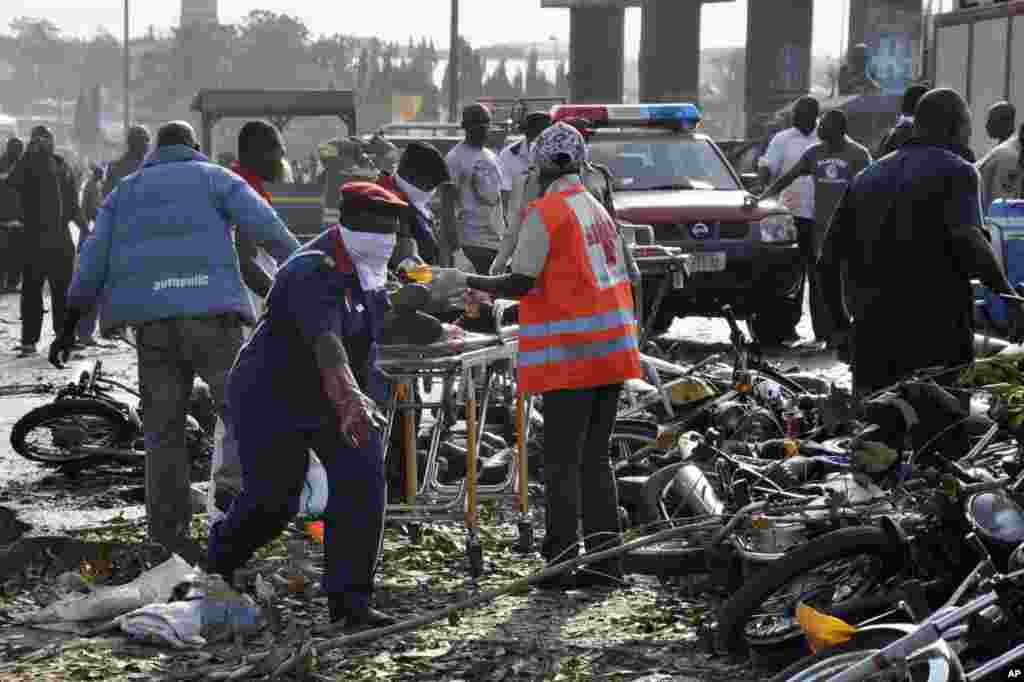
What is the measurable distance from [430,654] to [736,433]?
221 centimetres

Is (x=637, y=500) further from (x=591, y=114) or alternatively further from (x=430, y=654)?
(x=591, y=114)

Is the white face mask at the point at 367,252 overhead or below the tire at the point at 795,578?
overhead

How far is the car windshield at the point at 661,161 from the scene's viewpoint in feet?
55.8

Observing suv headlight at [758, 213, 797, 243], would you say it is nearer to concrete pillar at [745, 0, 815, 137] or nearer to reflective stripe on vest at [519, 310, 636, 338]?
reflective stripe on vest at [519, 310, 636, 338]

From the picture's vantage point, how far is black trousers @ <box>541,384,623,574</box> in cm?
784

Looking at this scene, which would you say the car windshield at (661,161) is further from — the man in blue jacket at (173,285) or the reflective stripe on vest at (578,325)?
the reflective stripe on vest at (578,325)

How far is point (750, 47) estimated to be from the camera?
65125mm

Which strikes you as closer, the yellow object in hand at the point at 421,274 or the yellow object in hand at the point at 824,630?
the yellow object in hand at the point at 824,630

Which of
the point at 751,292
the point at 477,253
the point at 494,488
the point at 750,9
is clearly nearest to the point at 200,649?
the point at 494,488

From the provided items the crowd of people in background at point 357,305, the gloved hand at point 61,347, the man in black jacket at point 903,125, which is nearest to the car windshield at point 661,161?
the man in black jacket at point 903,125

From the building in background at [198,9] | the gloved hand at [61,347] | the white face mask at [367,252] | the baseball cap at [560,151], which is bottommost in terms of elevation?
the gloved hand at [61,347]

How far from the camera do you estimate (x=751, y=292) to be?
1661cm

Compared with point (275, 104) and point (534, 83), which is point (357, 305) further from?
point (534, 83)

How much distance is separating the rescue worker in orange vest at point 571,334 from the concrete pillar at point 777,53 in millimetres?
55810
